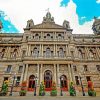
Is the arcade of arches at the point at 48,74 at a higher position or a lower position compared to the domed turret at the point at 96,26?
lower

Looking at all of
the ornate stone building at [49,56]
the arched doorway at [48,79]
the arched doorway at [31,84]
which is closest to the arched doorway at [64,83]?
the ornate stone building at [49,56]

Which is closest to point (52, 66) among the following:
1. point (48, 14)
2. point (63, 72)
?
point (63, 72)

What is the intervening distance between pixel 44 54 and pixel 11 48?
9822 mm

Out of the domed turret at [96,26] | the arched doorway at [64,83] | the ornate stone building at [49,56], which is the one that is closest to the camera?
the arched doorway at [64,83]

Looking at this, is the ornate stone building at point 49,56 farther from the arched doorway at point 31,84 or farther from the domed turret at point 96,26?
the domed turret at point 96,26

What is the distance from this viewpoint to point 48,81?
32.9 metres

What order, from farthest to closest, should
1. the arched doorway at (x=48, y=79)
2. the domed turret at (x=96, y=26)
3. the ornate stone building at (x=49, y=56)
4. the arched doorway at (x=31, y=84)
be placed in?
the domed turret at (x=96, y=26) < the ornate stone building at (x=49, y=56) < the arched doorway at (x=48, y=79) < the arched doorway at (x=31, y=84)

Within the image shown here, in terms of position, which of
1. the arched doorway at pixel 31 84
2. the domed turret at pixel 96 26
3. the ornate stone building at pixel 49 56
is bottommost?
the arched doorway at pixel 31 84

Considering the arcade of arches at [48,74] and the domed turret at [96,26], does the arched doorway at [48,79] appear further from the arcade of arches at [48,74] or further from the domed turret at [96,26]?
the domed turret at [96,26]

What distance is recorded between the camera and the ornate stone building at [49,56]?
33.2 meters

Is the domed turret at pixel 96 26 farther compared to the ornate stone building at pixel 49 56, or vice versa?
the domed turret at pixel 96 26

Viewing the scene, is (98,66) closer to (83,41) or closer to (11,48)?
(83,41)

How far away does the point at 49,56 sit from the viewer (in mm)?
35625

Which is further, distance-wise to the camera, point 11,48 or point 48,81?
point 11,48
